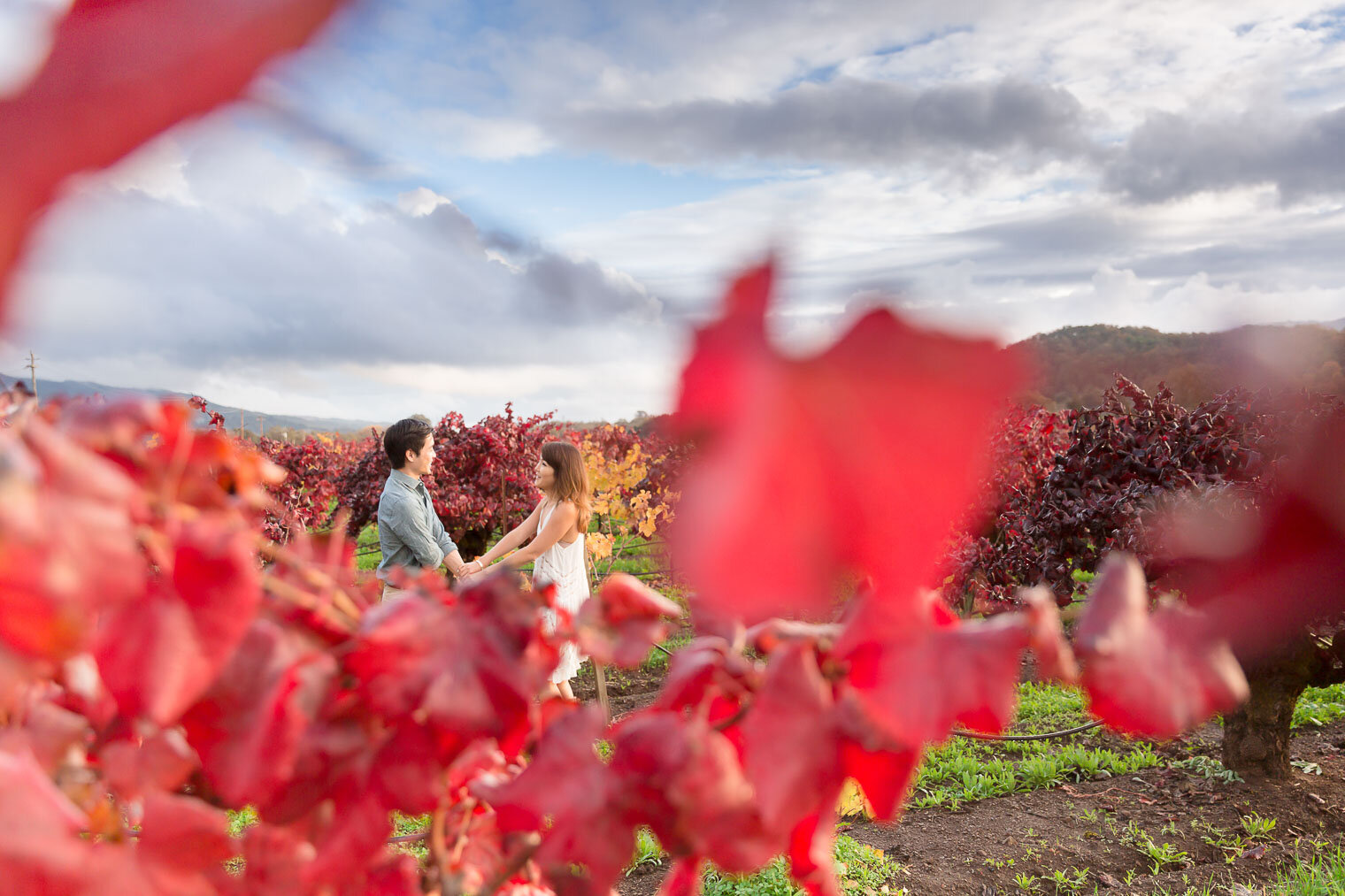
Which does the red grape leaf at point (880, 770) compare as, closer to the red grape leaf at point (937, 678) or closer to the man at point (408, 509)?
the red grape leaf at point (937, 678)

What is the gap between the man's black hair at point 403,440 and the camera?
4.77 metres

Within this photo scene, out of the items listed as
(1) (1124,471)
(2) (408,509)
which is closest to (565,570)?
(2) (408,509)

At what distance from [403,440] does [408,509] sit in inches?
17.0

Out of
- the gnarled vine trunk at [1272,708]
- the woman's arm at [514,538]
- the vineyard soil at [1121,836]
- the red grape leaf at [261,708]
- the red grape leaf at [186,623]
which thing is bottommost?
the vineyard soil at [1121,836]

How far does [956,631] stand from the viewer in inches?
20.0

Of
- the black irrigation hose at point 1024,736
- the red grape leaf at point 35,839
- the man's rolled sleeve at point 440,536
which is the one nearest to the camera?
the red grape leaf at point 35,839

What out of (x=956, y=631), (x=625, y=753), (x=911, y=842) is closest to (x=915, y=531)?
(x=956, y=631)

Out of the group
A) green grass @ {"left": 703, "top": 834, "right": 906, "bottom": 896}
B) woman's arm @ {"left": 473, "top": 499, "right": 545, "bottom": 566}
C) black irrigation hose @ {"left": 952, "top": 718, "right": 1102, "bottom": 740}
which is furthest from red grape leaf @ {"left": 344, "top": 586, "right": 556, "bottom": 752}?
woman's arm @ {"left": 473, "top": 499, "right": 545, "bottom": 566}

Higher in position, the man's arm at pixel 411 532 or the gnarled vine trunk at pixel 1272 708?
the man's arm at pixel 411 532

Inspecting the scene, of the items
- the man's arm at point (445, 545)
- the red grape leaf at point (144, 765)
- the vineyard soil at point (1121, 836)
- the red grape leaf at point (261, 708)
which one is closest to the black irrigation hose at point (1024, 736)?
the red grape leaf at point (261, 708)

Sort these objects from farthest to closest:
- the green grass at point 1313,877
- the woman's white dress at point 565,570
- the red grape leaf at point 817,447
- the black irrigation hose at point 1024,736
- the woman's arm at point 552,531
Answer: the woman's white dress at point 565,570
the woman's arm at point 552,531
the green grass at point 1313,877
the black irrigation hose at point 1024,736
the red grape leaf at point 817,447

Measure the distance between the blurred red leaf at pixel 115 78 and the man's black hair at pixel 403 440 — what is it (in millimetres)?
4632

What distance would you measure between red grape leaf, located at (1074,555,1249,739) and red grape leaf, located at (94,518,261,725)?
0.49 meters

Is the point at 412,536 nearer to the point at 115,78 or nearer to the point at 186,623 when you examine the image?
the point at 186,623
